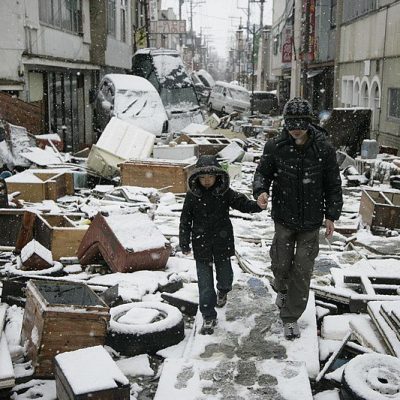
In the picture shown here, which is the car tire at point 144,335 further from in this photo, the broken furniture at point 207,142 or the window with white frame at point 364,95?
the window with white frame at point 364,95

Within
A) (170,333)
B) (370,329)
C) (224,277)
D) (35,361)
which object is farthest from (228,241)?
(35,361)

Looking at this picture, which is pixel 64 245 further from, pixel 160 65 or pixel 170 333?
pixel 160 65

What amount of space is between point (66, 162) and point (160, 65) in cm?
1238

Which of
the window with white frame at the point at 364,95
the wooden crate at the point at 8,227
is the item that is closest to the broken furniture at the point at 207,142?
the window with white frame at the point at 364,95

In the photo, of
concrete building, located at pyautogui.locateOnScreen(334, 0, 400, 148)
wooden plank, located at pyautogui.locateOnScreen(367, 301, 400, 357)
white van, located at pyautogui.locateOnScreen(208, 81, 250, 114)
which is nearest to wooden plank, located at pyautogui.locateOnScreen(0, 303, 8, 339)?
wooden plank, located at pyautogui.locateOnScreen(367, 301, 400, 357)

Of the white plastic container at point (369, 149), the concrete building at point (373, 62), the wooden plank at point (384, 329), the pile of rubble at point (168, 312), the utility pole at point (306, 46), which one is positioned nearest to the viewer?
the pile of rubble at point (168, 312)

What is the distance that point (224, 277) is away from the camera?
4836 mm

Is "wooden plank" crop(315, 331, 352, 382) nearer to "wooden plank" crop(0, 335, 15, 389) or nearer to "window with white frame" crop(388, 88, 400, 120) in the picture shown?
"wooden plank" crop(0, 335, 15, 389)

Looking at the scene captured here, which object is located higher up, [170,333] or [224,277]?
[224,277]

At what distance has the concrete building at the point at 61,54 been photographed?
13.8 m

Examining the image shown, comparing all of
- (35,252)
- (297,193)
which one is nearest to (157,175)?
(35,252)

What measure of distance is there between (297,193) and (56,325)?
216 cm

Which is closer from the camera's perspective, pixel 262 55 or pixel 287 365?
pixel 287 365

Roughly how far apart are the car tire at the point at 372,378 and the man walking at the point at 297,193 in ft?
2.52
